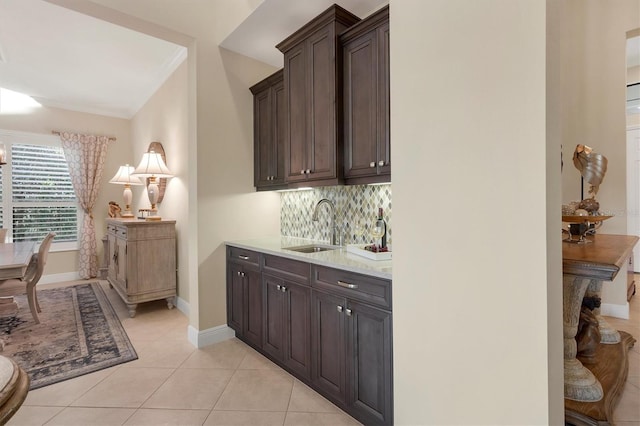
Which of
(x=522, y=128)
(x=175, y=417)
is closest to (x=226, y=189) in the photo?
(x=175, y=417)

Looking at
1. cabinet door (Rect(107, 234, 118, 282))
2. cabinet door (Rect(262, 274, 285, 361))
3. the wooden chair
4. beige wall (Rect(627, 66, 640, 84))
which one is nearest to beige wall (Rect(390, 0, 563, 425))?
cabinet door (Rect(262, 274, 285, 361))

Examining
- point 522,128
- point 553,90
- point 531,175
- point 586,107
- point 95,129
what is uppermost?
point 95,129

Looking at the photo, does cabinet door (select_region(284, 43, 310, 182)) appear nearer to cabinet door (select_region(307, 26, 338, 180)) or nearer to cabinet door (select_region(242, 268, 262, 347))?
cabinet door (select_region(307, 26, 338, 180))

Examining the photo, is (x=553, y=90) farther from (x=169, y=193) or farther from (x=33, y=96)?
(x=33, y=96)

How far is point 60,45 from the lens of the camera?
3318 millimetres

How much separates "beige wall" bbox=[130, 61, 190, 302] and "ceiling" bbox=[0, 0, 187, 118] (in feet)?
0.79

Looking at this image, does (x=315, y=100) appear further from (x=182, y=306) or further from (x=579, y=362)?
(x=182, y=306)

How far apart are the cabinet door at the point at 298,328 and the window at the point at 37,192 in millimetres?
4965

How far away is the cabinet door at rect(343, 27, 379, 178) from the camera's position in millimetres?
1938

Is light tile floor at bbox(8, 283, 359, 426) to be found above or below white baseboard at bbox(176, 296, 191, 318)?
below

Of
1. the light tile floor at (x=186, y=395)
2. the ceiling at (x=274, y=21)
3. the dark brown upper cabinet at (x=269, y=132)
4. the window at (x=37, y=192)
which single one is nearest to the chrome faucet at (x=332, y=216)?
the dark brown upper cabinet at (x=269, y=132)

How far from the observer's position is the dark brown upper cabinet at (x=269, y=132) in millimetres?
2771

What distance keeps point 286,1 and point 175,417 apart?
9.52 ft

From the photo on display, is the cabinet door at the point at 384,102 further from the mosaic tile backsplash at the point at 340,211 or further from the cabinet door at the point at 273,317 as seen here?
the cabinet door at the point at 273,317
